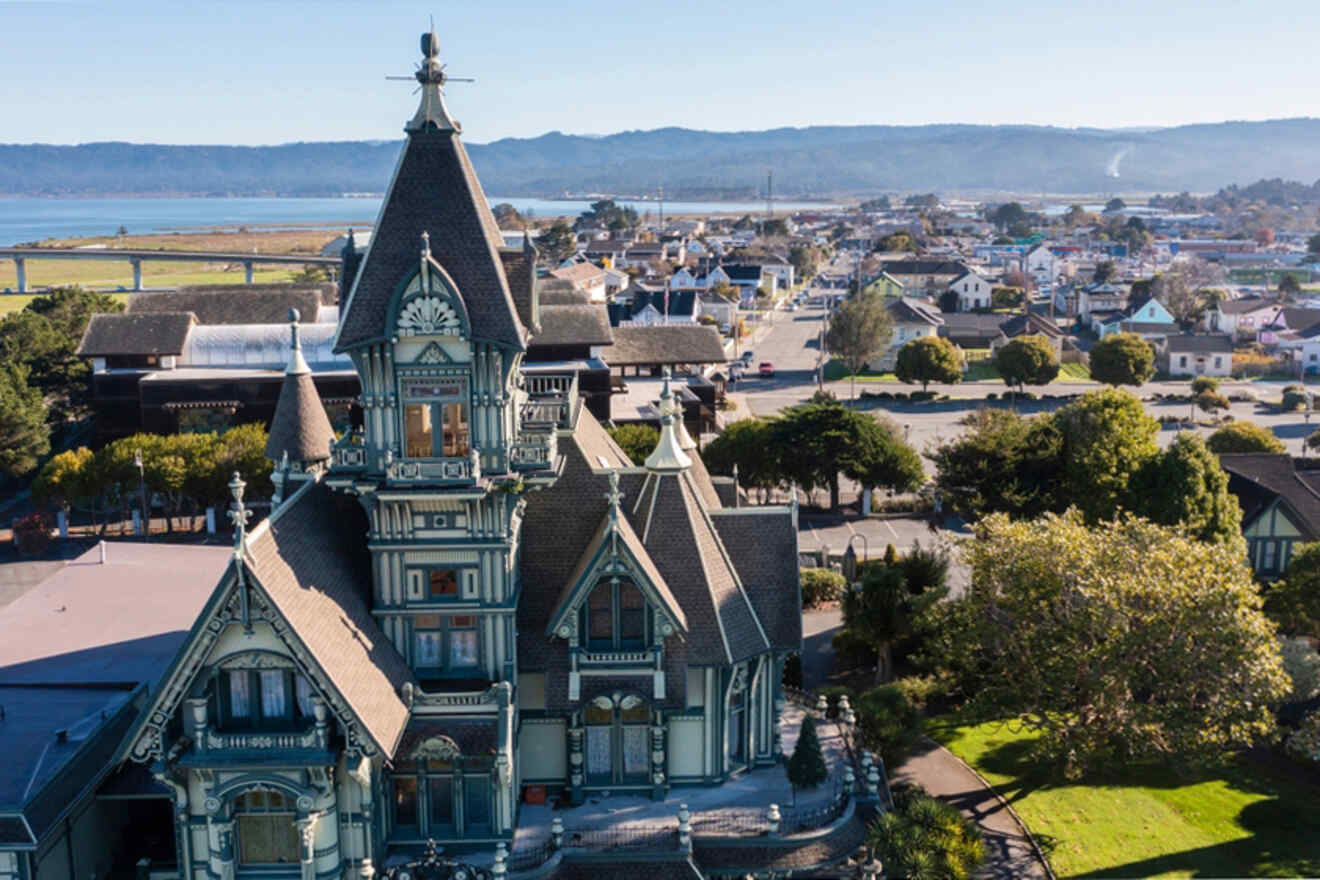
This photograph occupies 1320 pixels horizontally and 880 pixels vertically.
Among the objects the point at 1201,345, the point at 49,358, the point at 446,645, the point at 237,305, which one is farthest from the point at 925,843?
the point at 1201,345

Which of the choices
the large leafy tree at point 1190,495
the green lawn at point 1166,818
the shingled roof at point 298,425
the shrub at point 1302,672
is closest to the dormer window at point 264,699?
the shingled roof at point 298,425

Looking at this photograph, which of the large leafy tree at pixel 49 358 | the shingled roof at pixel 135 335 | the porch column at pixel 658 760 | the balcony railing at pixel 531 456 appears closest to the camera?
the balcony railing at pixel 531 456

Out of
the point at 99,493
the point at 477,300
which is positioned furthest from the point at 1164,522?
the point at 99,493

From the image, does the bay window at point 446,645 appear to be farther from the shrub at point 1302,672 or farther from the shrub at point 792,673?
the shrub at point 1302,672

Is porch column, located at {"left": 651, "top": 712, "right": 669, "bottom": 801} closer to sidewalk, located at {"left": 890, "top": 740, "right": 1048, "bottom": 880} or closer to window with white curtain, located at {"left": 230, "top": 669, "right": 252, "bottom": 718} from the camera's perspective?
sidewalk, located at {"left": 890, "top": 740, "right": 1048, "bottom": 880}

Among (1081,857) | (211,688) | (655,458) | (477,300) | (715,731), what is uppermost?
(477,300)

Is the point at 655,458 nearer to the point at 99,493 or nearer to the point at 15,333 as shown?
the point at 99,493

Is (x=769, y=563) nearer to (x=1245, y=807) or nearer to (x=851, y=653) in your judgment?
(x=851, y=653)
